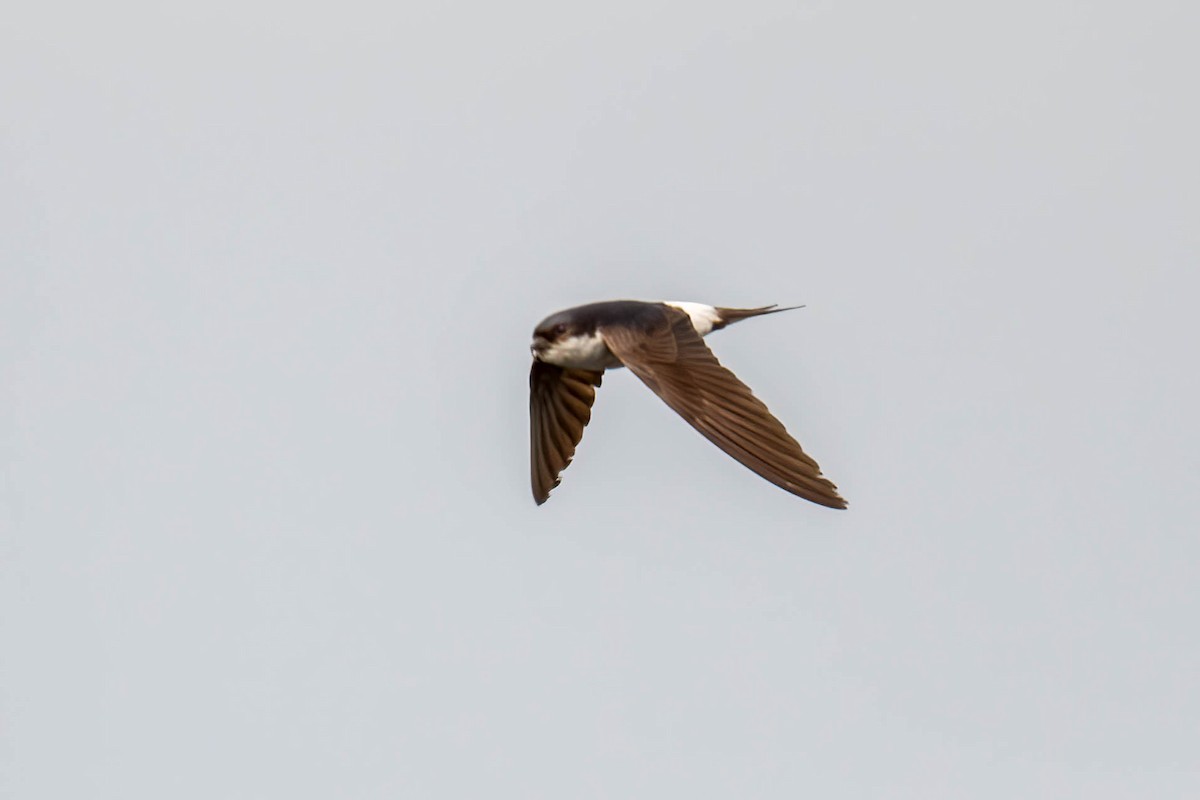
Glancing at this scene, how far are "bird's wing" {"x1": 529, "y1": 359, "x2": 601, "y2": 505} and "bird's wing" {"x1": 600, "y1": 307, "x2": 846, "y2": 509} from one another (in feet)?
3.18

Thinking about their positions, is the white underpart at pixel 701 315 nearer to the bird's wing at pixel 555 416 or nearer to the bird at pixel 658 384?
the bird at pixel 658 384

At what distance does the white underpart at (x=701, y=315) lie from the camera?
39.1 feet

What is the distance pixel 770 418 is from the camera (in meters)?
9.79

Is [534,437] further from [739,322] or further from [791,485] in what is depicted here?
[791,485]

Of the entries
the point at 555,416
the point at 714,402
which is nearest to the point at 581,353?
the point at 555,416

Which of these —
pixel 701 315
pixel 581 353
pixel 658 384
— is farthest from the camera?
pixel 701 315

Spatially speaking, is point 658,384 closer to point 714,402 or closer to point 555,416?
point 714,402

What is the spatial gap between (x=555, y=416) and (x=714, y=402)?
7.42 feet

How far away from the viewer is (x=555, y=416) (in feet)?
39.9

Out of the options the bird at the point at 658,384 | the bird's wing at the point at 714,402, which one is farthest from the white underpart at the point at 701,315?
the bird's wing at the point at 714,402

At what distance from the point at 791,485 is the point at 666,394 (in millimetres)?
1052

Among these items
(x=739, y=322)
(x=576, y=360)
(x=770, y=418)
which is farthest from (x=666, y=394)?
(x=739, y=322)

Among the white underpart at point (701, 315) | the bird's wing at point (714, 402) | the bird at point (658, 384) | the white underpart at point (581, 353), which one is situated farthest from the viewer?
the white underpart at point (701, 315)

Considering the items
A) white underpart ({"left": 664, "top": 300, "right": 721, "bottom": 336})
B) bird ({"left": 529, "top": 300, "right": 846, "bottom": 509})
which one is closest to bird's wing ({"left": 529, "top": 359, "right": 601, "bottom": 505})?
bird ({"left": 529, "top": 300, "right": 846, "bottom": 509})
